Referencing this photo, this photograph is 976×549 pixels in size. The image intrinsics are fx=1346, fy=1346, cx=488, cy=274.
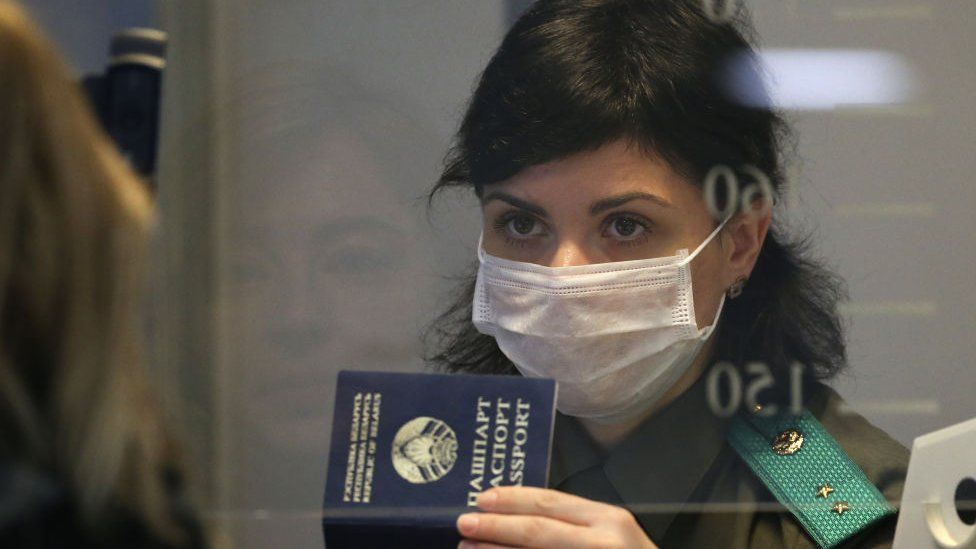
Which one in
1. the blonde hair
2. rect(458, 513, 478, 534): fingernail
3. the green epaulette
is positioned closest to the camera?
the blonde hair

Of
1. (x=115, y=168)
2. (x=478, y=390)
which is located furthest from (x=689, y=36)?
(x=115, y=168)

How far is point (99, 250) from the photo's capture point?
115 centimetres

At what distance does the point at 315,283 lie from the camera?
1.90m

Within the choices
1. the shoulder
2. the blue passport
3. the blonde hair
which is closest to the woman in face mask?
the shoulder

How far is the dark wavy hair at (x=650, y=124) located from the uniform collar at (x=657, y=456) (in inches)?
4.0

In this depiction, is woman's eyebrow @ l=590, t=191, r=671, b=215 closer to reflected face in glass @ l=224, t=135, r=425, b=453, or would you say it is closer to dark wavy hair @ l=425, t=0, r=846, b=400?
dark wavy hair @ l=425, t=0, r=846, b=400

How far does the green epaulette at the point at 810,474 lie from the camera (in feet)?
6.38

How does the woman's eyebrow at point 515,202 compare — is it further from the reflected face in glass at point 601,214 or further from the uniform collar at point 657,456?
the uniform collar at point 657,456

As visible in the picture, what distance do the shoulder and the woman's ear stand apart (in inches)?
8.5

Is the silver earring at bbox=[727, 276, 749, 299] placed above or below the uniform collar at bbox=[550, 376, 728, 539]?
above

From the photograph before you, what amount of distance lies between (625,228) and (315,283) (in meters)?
0.44

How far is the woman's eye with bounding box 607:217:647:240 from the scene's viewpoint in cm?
188

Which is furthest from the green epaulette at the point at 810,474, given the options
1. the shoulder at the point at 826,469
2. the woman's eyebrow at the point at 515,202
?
the woman's eyebrow at the point at 515,202

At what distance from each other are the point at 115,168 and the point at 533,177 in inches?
32.4
